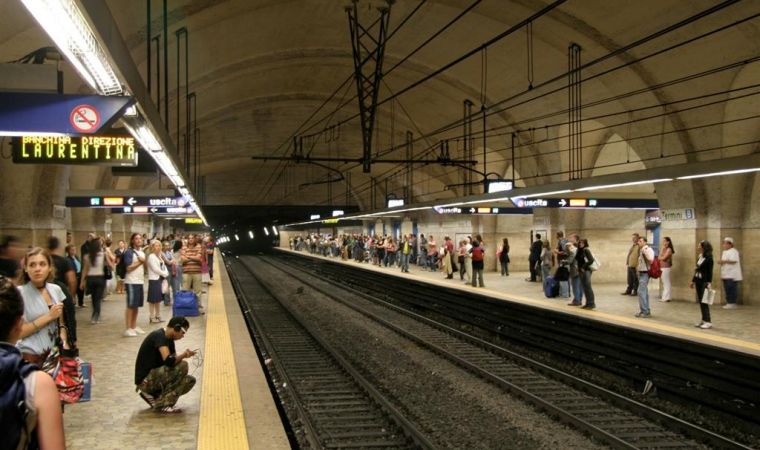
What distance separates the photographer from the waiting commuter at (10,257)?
480 cm

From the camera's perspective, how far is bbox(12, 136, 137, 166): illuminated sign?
8258 millimetres

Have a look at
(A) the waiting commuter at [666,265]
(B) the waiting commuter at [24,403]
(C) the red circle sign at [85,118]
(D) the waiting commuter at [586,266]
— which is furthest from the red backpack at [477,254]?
(B) the waiting commuter at [24,403]

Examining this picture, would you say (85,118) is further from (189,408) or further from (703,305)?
(703,305)

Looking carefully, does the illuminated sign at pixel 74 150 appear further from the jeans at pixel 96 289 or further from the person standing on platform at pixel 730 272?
the person standing on platform at pixel 730 272

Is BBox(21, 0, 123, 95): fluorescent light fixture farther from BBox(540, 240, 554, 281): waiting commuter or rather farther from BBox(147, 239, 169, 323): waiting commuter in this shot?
BBox(540, 240, 554, 281): waiting commuter

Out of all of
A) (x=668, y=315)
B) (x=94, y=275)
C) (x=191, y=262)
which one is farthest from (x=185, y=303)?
(x=668, y=315)

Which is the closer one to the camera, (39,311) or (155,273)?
(39,311)

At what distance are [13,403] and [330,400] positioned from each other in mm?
6113

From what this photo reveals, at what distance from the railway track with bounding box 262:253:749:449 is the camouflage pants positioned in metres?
3.95

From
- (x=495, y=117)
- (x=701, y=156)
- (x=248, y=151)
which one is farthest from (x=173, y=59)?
(x=248, y=151)

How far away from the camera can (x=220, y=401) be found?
5.98m

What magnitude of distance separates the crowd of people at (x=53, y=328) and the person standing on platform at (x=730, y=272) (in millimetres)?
10079

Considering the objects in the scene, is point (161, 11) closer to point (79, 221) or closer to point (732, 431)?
point (79, 221)

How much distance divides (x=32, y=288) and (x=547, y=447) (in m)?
4.58
